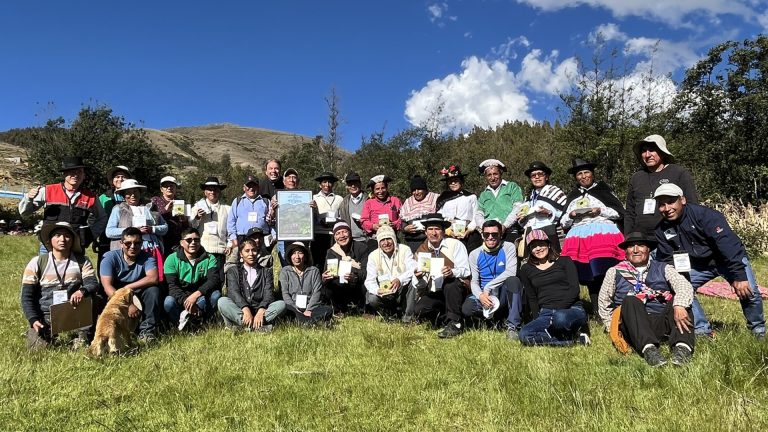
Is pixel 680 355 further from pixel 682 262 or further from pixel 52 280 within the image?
pixel 52 280

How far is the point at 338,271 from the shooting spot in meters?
7.34

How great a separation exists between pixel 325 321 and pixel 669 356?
→ 4136 mm

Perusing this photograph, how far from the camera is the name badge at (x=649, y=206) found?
5.54 meters

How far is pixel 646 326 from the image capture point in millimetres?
4613

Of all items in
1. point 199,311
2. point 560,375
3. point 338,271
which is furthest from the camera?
point 338,271

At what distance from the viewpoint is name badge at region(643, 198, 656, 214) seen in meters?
5.54

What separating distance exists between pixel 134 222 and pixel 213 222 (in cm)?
157

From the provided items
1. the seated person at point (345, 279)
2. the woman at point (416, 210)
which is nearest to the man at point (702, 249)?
the woman at point (416, 210)

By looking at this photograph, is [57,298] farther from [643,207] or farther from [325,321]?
[643,207]

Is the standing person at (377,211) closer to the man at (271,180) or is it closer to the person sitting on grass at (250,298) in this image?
the man at (271,180)

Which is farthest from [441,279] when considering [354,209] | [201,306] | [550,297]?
[201,306]

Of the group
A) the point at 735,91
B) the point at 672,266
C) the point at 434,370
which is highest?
the point at 735,91

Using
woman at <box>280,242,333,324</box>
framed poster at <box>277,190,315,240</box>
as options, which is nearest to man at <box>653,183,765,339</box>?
woman at <box>280,242,333,324</box>

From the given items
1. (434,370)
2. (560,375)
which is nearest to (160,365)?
(434,370)
